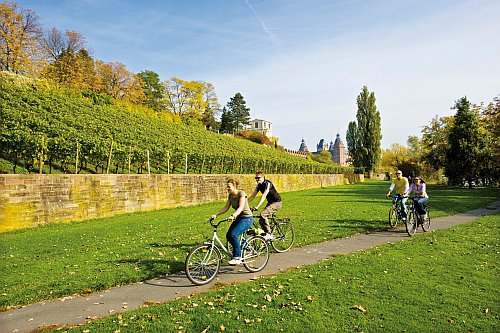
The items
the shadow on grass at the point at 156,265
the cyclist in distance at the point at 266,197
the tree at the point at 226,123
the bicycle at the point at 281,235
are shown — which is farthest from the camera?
the tree at the point at 226,123

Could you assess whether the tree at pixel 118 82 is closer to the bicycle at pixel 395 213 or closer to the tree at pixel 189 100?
the tree at pixel 189 100

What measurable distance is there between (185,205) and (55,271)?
13975 millimetres

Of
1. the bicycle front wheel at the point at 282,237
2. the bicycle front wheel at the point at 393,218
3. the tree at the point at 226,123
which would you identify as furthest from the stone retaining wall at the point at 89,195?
the tree at the point at 226,123

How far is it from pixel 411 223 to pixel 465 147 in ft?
116

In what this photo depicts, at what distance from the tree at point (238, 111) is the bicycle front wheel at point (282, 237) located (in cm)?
8920

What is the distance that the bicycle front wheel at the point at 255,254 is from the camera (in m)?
7.34

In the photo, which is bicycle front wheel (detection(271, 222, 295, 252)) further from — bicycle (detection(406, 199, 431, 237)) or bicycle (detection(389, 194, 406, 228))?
bicycle (detection(389, 194, 406, 228))

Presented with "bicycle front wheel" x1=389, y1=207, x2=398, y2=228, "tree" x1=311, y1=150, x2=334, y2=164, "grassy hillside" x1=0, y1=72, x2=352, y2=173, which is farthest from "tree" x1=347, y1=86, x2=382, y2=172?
"bicycle front wheel" x1=389, y1=207, x2=398, y2=228

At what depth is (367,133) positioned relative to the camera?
253 ft

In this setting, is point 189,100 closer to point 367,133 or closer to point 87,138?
point 367,133

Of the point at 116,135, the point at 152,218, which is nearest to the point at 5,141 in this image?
the point at 152,218

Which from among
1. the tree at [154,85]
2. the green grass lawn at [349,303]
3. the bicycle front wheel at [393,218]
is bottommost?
the green grass lawn at [349,303]

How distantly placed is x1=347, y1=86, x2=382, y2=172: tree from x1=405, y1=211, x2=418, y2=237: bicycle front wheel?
68.6 metres

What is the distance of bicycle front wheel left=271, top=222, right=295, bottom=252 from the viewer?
9.16 m
